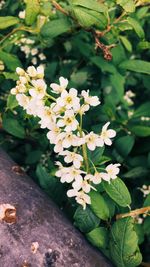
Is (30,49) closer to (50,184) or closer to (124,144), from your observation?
(124,144)

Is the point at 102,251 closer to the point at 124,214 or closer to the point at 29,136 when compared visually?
the point at 124,214

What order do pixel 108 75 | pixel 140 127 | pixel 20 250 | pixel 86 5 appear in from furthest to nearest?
pixel 108 75 < pixel 140 127 < pixel 86 5 < pixel 20 250

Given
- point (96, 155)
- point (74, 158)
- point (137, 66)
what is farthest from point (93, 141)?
point (137, 66)

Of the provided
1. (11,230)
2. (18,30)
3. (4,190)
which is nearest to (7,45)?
(18,30)

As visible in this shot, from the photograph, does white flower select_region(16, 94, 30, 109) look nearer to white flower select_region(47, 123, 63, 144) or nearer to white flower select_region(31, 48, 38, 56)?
white flower select_region(47, 123, 63, 144)

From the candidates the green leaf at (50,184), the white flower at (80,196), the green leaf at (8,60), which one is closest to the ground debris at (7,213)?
the white flower at (80,196)

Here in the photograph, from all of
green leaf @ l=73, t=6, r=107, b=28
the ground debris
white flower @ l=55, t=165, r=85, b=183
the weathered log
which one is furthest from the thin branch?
green leaf @ l=73, t=6, r=107, b=28
